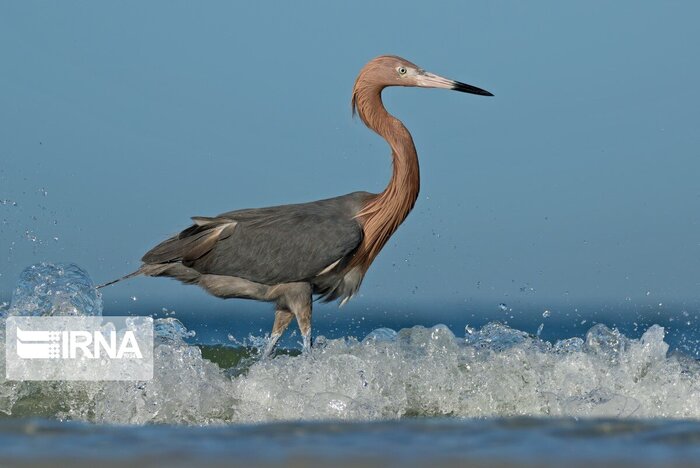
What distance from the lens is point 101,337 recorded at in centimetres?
845

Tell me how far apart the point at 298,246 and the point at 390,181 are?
111 centimetres

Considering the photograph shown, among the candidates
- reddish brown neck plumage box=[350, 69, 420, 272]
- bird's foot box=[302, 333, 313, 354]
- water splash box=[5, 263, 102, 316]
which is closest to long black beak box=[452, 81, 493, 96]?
reddish brown neck plumage box=[350, 69, 420, 272]

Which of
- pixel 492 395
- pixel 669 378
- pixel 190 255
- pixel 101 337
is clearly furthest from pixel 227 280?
pixel 669 378

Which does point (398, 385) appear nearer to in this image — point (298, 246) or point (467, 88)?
point (298, 246)

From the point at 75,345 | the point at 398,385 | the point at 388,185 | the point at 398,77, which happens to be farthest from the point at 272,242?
the point at 398,77

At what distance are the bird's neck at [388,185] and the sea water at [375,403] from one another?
873 mm

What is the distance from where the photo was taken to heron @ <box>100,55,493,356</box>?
835 cm

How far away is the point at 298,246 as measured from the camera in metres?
8.34

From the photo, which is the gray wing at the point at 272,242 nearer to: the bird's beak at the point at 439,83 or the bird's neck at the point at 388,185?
the bird's neck at the point at 388,185

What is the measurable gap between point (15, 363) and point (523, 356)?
3.99 m

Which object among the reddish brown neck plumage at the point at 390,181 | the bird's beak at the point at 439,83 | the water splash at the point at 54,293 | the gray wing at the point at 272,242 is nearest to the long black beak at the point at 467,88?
the bird's beak at the point at 439,83

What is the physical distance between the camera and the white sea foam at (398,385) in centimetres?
680

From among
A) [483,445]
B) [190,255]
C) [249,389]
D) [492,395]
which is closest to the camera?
[483,445]

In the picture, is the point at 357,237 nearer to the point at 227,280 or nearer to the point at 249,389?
the point at 227,280
